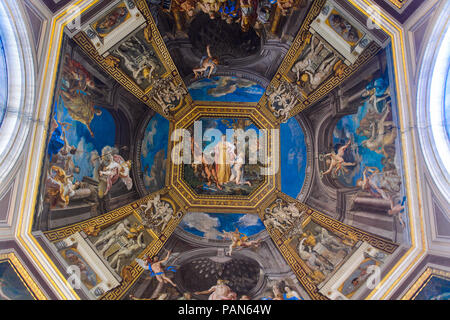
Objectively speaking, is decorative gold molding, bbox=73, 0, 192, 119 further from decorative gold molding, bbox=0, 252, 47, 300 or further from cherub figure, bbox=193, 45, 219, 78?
decorative gold molding, bbox=0, 252, 47, 300

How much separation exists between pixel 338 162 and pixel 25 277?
8.80 metres

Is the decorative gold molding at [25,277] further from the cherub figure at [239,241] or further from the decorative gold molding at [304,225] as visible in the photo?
the decorative gold molding at [304,225]

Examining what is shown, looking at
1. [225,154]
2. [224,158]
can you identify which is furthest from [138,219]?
[225,154]

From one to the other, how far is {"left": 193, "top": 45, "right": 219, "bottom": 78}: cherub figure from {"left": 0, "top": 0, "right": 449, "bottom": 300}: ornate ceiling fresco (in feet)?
0.21

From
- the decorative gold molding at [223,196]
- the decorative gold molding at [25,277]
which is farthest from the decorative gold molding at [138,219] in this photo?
the decorative gold molding at [25,277]

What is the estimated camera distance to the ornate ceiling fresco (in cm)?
846

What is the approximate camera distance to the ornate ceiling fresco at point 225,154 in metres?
8.46

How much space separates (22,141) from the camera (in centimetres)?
756

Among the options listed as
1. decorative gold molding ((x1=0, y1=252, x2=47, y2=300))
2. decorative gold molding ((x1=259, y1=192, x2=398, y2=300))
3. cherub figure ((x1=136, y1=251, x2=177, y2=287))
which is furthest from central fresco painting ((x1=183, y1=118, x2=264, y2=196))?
decorative gold molding ((x1=0, y1=252, x2=47, y2=300))

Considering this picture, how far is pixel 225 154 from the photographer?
476 inches

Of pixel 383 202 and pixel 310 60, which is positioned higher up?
pixel 310 60
